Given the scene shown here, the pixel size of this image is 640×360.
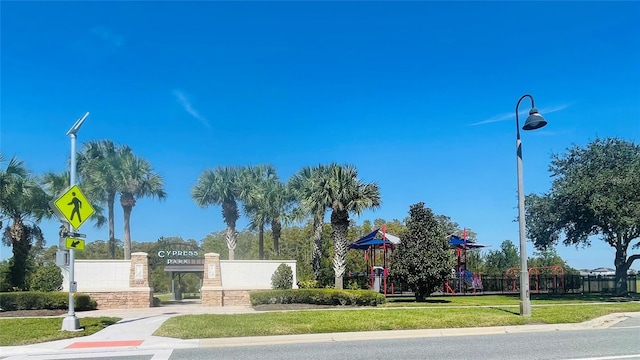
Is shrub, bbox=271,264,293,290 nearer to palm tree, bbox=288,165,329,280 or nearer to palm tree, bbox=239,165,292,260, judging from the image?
palm tree, bbox=288,165,329,280

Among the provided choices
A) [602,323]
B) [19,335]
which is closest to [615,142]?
[602,323]

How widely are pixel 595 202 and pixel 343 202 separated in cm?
1225

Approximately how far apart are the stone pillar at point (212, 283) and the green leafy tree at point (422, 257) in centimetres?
820

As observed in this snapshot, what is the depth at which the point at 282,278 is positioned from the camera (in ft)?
78.5

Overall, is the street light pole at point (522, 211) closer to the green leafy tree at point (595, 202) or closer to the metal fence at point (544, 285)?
the green leafy tree at point (595, 202)

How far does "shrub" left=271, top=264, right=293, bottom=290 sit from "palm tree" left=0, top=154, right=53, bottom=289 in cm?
1132

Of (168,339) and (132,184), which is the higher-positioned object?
(132,184)

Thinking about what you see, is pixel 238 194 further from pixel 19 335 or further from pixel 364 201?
pixel 19 335

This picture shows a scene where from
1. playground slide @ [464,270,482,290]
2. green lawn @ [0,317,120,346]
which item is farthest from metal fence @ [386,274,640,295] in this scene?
green lawn @ [0,317,120,346]

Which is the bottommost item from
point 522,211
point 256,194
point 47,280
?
Answer: point 47,280

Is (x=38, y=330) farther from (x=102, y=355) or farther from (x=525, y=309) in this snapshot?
(x=525, y=309)

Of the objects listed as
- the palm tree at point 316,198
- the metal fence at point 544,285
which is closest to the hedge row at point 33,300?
the palm tree at point 316,198

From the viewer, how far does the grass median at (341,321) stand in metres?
13.1

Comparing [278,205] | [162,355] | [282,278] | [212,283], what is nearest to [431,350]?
[162,355]
